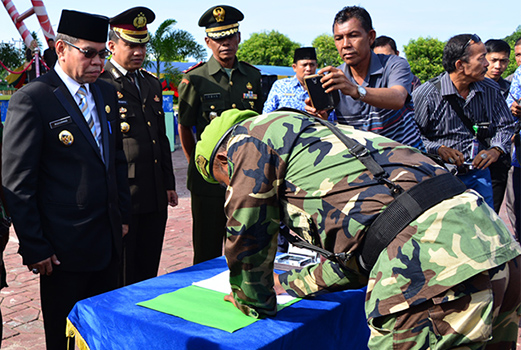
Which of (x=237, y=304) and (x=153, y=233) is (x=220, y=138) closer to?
(x=237, y=304)

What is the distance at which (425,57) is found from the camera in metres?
38.7

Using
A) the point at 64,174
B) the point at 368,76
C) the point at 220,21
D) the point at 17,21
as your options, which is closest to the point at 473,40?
the point at 368,76

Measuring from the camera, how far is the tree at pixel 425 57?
37625 mm

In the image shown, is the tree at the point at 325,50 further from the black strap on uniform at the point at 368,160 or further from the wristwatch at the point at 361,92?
the black strap on uniform at the point at 368,160

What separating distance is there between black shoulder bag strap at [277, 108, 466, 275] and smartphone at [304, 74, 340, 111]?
958mm

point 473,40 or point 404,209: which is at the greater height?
point 473,40

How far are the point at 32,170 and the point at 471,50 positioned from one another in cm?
288

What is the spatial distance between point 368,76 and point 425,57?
38627 mm

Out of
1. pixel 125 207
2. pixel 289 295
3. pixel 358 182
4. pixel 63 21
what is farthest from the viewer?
pixel 125 207

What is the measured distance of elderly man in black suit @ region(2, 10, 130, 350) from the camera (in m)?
2.30

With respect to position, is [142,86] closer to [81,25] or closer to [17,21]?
[81,25]

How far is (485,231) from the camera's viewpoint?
1574 millimetres

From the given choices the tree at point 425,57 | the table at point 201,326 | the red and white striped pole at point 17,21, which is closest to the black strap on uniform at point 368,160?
the table at point 201,326

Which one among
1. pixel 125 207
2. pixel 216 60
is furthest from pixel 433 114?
pixel 125 207
